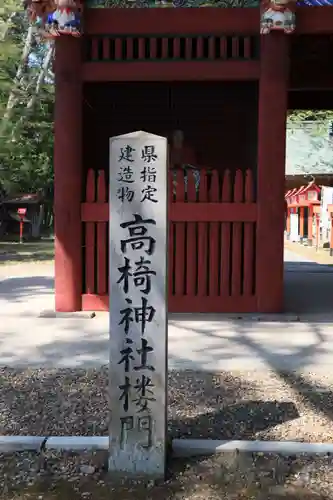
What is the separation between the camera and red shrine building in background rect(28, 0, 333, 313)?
288 inches

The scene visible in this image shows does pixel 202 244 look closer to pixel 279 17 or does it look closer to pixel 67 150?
pixel 67 150

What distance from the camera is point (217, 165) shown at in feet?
33.3

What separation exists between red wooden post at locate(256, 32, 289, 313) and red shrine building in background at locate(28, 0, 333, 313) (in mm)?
13

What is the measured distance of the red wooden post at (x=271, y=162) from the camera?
7.27 m

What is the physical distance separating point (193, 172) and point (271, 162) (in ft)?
3.47

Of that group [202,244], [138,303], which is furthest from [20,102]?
[138,303]

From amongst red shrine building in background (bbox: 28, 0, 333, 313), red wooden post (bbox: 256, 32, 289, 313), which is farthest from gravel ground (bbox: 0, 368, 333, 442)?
red shrine building in background (bbox: 28, 0, 333, 313)

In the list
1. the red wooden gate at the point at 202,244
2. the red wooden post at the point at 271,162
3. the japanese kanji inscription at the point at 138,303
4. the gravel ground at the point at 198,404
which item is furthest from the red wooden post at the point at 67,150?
the japanese kanji inscription at the point at 138,303

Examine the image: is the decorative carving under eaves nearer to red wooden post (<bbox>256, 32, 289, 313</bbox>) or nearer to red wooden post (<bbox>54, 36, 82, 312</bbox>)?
red wooden post (<bbox>256, 32, 289, 313</bbox>)

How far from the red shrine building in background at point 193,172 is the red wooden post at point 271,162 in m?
0.01

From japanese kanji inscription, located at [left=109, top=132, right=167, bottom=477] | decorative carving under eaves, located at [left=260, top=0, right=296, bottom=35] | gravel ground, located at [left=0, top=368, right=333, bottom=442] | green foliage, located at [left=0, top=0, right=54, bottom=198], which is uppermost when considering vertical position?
green foliage, located at [left=0, top=0, right=54, bottom=198]

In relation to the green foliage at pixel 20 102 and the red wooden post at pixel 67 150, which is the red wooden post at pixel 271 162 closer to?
the red wooden post at pixel 67 150

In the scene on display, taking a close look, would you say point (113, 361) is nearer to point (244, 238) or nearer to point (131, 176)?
point (131, 176)

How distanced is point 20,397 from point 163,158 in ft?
7.56
